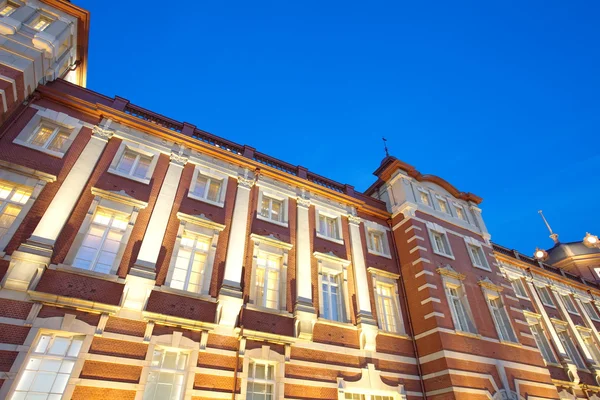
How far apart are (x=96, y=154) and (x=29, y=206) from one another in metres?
3.19

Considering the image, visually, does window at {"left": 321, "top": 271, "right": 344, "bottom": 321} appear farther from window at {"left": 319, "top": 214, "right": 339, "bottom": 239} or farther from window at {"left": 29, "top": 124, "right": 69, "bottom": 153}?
window at {"left": 29, "top": 124, "right": 69, "bottom": 153}

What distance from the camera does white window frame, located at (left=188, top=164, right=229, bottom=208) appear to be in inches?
577

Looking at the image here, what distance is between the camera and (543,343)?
70.1ft

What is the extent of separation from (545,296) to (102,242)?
29049mm

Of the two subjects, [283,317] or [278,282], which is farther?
[278,282]

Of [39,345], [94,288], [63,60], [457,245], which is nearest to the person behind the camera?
[39,345]

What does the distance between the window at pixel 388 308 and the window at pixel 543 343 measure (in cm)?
1074

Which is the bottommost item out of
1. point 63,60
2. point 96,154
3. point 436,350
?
point 436,350

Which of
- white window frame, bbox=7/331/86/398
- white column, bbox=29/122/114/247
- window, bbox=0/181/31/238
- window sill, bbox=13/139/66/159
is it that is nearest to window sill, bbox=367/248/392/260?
white window frame, bbox=7/331/86/398

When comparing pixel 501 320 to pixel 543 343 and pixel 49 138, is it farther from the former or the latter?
pixel 49 138

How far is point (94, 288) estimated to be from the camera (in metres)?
10.5

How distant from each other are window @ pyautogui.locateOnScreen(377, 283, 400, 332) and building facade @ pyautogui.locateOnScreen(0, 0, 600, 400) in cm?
7

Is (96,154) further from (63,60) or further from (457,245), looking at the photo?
(457,245)

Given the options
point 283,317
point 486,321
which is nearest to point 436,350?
point 486,321
